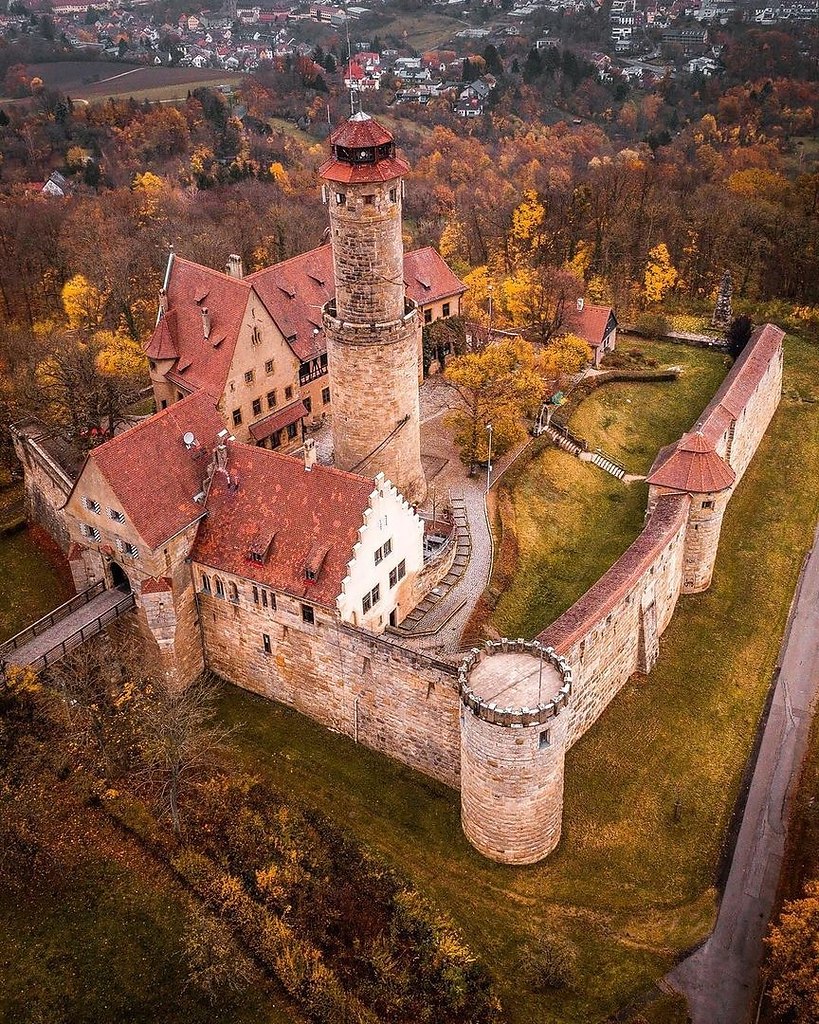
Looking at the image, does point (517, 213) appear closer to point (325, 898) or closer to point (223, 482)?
point (223, 482)

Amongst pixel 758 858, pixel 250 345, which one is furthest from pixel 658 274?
pixel 758 858

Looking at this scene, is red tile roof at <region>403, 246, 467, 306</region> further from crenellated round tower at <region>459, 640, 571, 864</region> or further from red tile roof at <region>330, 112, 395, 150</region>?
crenellated round tower at <region>459, 640, 571, 864</region>

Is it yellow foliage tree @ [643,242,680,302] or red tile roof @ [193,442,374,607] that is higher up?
red tile roof @ [193,442,374,607]

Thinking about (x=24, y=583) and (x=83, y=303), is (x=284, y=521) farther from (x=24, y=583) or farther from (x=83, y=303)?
(x=83, y=303)

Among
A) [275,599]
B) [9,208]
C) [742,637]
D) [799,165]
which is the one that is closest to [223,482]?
[275,599]

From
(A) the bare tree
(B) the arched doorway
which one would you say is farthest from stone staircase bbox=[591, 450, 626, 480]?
(B) the arched doorway
